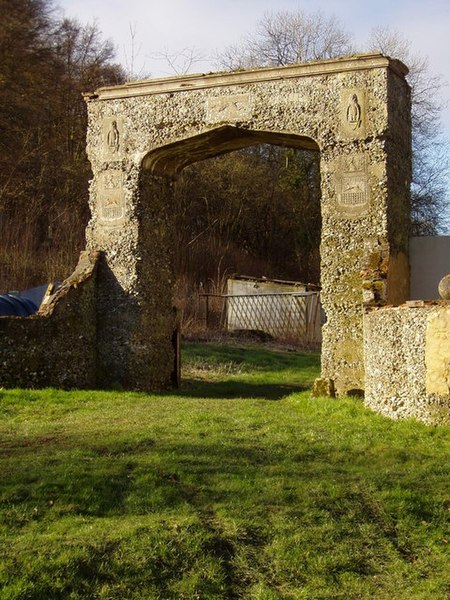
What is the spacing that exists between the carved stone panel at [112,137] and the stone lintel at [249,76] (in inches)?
16.6

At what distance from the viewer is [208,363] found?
62.2 ft

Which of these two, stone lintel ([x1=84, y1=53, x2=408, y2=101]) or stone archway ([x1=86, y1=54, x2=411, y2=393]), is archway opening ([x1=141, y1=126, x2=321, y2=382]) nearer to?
stone archway ([x1=86, y1=54, x2=411, y2=393])

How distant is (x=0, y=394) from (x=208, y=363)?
684cm

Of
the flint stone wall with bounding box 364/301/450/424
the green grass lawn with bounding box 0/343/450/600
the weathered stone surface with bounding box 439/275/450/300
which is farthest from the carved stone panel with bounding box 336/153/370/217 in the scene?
the weathered stone surface with bounding box 439/275/450/300

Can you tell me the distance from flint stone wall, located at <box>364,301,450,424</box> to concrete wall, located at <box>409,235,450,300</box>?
2.97m

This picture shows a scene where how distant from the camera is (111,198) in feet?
49.8

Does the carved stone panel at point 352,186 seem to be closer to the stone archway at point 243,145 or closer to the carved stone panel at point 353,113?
the stone archway at point 243,145

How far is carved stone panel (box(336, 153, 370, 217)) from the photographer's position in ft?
43.7

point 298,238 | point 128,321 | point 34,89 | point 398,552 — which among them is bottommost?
point 398,552

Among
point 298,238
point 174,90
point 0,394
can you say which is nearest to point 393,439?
point 0,394

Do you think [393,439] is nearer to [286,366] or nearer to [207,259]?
→ [286,366]

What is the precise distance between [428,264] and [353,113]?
269cm

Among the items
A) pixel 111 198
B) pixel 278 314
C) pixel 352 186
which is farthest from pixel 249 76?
pixel 278 314

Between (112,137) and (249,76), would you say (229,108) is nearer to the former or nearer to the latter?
(249,76)
